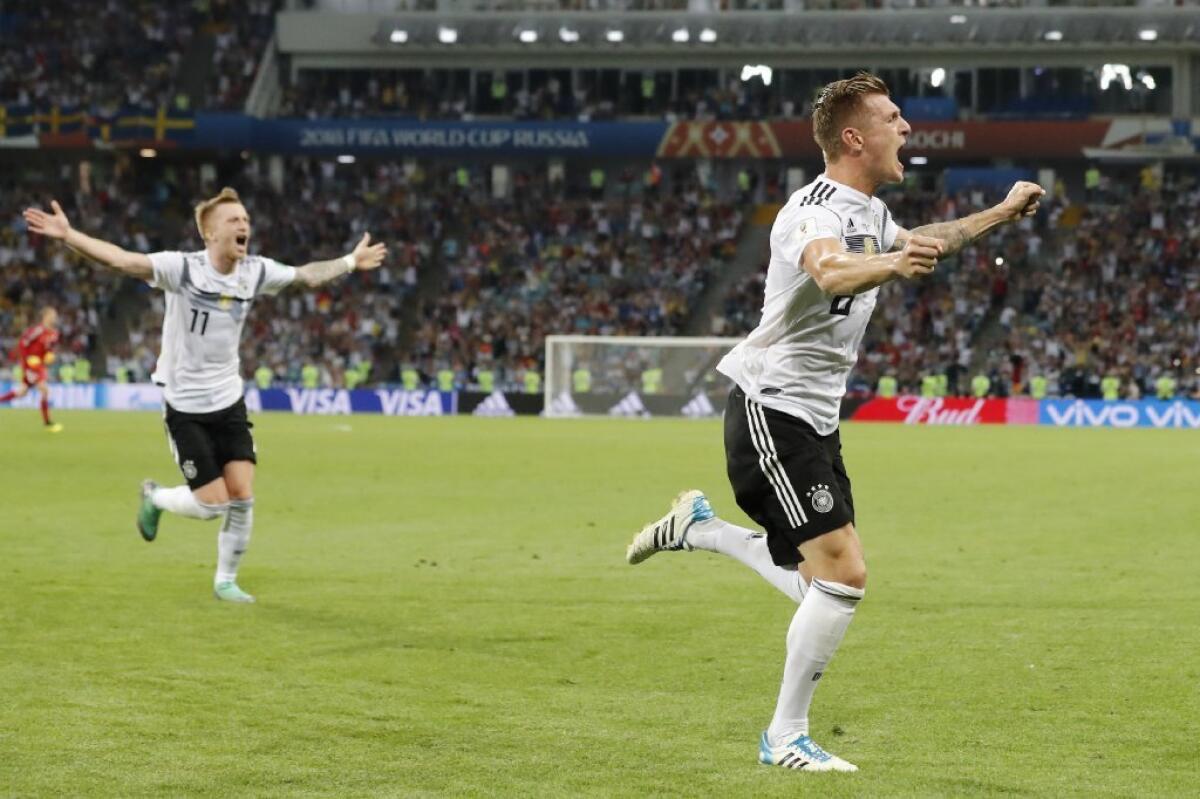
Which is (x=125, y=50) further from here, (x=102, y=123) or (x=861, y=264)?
(x=861, y=264)

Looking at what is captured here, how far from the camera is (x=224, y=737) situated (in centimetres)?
716

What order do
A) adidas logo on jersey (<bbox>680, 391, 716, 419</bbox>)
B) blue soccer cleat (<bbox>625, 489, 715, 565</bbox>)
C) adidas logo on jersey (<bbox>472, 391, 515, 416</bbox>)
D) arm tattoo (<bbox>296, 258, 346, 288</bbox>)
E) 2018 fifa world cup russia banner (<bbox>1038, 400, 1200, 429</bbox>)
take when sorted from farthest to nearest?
adidas logo on jersey (<bbox>472, 391, 515, 416</bbox>), adidas logo on jersey (<bbox>680, 391, 716, 419</bbox>), 2018 fifa world cup russia banner (<bbox>1038, 400, 1200, 429</bbox>), arm tattoo (<bbox>296, 258, 346, 288</bbox>), blue soccer cleat (<bbox>625, 489, 715, 565</bbox>)

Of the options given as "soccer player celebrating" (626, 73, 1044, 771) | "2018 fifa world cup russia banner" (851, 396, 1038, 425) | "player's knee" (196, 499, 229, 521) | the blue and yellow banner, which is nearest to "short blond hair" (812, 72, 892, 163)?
"soccer player celebrating" (626, 73, 1044, 771)

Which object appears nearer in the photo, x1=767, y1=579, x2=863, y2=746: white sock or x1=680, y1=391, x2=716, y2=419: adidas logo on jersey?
x1=767, y1=579, x2=863, y2=746: white sock

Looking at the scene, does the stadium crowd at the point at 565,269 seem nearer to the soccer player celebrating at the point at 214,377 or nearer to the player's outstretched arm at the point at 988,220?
the soccer player celebrating at the point at 214,377

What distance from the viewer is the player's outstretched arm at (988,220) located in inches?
254

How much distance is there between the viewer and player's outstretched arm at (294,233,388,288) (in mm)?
11805

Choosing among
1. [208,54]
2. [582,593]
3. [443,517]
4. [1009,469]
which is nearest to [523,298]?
[208,54]

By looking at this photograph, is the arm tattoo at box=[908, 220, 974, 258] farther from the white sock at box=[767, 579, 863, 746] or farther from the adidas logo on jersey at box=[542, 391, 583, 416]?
the adidas logo on jersey at box=[542, 391, 583, 416]

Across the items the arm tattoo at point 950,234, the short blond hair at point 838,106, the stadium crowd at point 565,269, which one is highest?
the short blond hair at point 838,106

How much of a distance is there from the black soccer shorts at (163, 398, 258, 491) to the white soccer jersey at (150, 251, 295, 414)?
0.06 meters

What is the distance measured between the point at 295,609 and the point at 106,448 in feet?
58.0

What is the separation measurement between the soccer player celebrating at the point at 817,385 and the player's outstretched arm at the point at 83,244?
488cm

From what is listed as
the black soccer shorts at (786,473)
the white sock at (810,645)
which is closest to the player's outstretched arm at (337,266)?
the black soccer shorts at (786,473)
